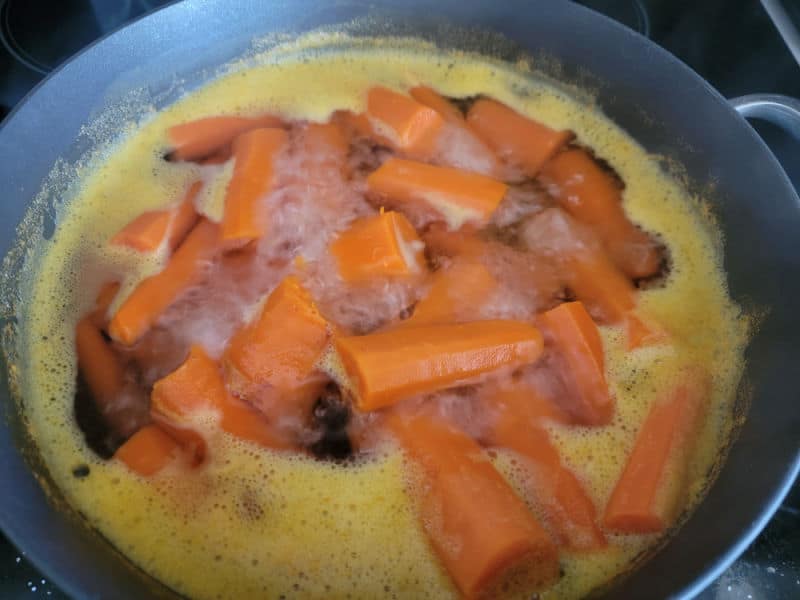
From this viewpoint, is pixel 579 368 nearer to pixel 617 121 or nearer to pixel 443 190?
pixel 443 190

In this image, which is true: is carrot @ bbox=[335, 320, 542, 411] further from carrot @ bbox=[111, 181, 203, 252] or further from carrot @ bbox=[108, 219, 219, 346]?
carrot @ bbox=[111, 181, 203, 252]

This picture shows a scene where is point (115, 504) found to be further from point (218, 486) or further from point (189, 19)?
point (189, 19)

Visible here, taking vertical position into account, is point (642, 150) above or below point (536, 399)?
above

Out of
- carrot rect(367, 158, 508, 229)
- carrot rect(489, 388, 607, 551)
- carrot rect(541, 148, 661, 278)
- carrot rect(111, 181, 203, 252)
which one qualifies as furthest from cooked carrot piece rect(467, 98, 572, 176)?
carrot rect(111, 181, 203, 252)

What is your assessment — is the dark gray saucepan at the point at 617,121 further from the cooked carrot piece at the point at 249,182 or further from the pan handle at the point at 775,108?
the cooked carrot piece at the point at 249,182

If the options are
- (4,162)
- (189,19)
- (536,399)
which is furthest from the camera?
(189,19)

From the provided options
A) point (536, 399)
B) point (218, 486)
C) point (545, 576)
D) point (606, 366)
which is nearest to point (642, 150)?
point (606, 366)

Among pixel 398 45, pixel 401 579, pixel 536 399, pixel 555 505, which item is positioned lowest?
pixel 401 579

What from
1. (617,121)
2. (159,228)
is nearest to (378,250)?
(159,228)
